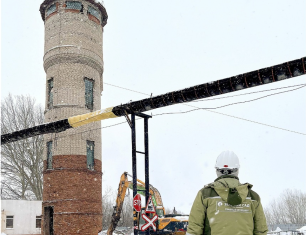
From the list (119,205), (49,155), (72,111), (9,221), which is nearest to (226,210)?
(119,205)

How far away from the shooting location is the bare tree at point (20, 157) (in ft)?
115

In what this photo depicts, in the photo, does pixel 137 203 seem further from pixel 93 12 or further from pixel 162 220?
pixel 93 12

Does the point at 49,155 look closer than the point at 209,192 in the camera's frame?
No

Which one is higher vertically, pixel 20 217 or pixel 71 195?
pixel 71 195

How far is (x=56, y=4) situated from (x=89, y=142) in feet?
28.5

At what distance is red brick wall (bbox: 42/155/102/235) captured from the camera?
21250mm

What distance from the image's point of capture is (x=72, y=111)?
2222 centimetres

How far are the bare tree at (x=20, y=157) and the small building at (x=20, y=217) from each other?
641 cm

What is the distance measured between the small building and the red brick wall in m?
7.10

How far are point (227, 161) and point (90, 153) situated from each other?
19.6m

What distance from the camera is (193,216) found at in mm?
3525

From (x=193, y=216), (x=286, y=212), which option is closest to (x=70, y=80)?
(x=193, y=216)

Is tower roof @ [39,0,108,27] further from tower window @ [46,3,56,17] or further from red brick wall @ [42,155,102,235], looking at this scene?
red brick wall @ [42,155,102,235]

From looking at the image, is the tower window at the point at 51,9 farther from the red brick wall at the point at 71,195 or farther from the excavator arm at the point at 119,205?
the excavator arm at the point at 119,205
